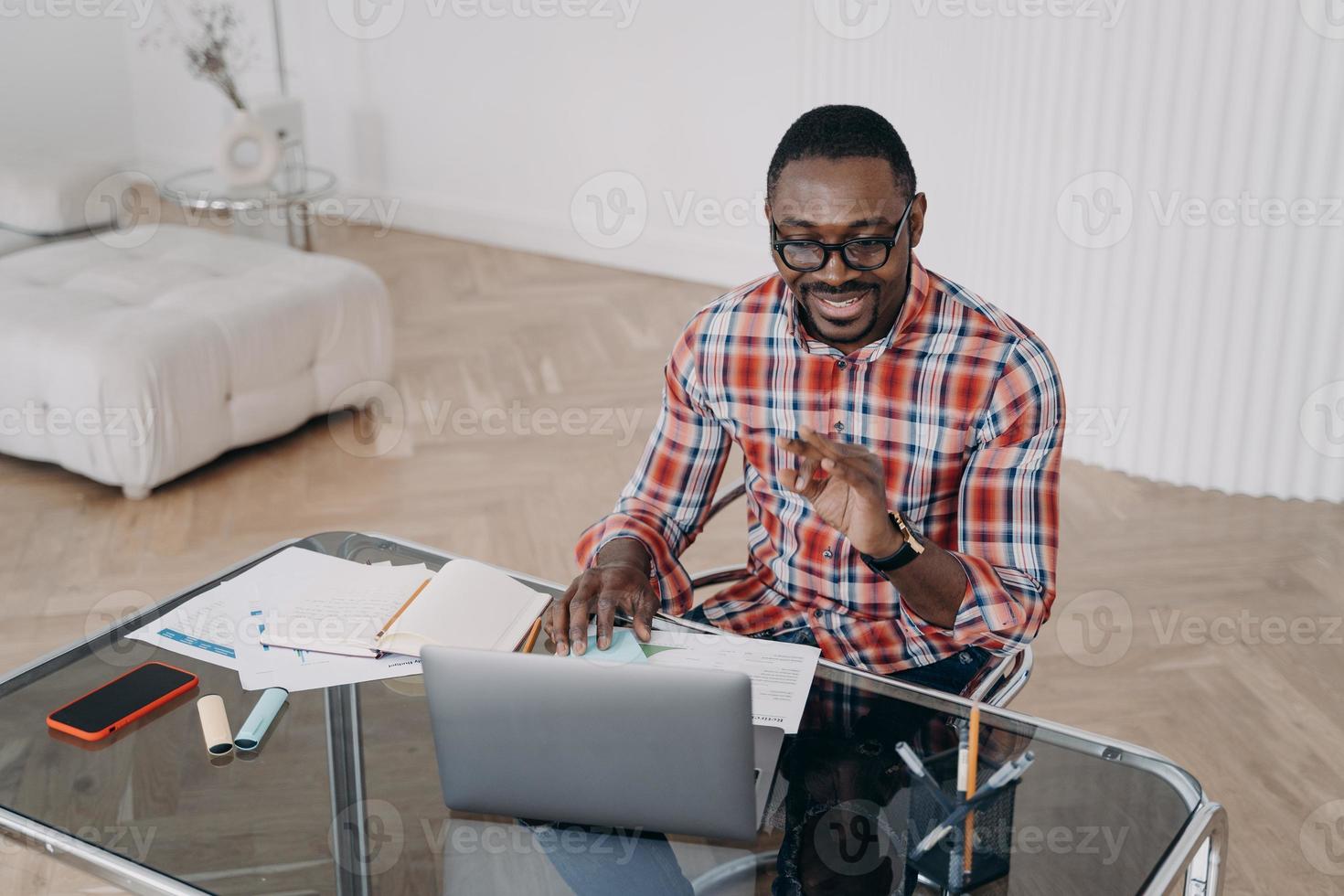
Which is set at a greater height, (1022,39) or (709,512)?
(1022,39)

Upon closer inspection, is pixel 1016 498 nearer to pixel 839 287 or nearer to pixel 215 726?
pixel 839 287

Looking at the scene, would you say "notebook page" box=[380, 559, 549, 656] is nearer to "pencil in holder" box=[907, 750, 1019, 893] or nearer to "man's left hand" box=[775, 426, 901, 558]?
"man's left hand" box=[775, 426, 901, 558]

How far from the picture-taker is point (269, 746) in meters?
1.66

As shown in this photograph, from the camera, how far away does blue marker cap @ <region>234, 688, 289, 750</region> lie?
1654mm

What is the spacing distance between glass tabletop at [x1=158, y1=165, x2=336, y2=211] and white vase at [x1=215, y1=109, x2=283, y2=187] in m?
0.04

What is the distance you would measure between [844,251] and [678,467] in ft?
1.56

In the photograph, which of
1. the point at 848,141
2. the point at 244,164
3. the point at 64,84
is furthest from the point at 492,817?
the point at 64,84

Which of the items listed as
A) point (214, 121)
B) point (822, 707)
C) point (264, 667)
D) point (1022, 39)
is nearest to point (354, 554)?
point (264, 667)

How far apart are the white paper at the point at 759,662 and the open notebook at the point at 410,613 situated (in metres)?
0.20

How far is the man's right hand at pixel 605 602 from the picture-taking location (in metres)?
A: 1.83

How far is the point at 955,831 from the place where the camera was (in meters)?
1.40

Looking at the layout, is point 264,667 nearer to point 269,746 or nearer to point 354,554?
point 269,746

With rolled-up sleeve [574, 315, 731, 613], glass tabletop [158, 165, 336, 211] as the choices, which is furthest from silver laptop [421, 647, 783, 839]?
glass tabletop [158, 165, 336, 211]

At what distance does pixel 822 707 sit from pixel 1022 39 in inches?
113
